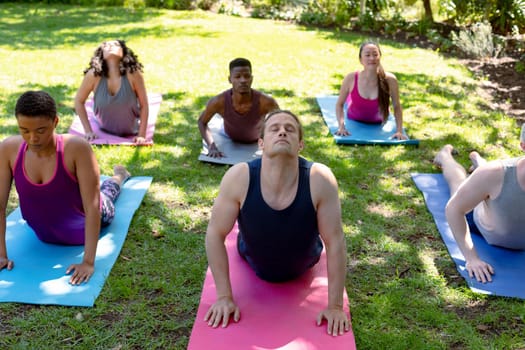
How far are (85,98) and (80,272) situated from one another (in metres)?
2.73

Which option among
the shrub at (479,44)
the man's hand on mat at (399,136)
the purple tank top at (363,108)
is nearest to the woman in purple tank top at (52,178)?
the man's hand on mat at (399,136)

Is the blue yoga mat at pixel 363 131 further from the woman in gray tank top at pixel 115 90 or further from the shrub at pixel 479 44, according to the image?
the shrub at pixel 479 44

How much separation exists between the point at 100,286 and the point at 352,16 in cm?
1128

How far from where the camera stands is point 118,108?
5.96 m

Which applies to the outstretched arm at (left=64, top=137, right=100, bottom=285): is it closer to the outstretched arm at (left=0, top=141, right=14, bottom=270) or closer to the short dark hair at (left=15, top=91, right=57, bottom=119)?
the short dark hair at (left=15, top=91, right=57, bottom=119)

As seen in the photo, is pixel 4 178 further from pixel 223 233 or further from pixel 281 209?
pixel 281 209

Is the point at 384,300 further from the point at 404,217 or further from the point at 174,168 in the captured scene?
the point at 174,168

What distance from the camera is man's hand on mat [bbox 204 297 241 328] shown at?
10.3 ft

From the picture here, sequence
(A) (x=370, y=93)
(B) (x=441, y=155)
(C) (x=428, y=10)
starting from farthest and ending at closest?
(C) (x=428, y=10), (A) (x=370, y=93), (B) (x=441, y=155)

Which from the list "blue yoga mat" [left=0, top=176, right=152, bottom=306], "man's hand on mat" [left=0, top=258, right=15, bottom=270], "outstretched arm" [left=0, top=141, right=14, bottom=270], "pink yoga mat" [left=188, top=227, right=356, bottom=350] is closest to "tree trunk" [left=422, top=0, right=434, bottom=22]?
"blue yoga mat" [left=0, top=176, right=152, bottom=306]

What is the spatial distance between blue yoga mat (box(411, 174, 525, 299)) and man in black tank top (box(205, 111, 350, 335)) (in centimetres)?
111

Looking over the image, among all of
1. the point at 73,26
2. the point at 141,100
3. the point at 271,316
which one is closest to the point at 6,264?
the point at 271,316

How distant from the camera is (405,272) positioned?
390 cm

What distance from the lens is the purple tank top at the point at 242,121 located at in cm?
577
